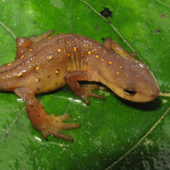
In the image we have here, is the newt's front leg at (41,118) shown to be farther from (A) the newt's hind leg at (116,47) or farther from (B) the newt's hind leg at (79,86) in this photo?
(A) the newt's hind leg at (116,47)

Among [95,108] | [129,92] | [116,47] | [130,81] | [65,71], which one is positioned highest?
[116,47]

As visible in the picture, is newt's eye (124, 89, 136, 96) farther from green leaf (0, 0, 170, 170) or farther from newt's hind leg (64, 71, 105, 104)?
newt's hind leg (64, 71, 105, 104)

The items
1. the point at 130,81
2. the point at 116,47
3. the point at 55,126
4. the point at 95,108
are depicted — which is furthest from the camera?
the point at 116,47

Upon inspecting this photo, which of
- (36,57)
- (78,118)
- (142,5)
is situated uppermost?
(142,5)

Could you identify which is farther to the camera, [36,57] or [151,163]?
[36,57]

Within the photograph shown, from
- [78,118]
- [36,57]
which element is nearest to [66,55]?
[36,57]

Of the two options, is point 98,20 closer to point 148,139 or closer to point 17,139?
point 148,139

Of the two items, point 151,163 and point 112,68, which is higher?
point 112,68

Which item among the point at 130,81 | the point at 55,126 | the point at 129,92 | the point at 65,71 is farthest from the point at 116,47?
the point at 55,126

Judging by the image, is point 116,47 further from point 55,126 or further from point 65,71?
point 55,126
